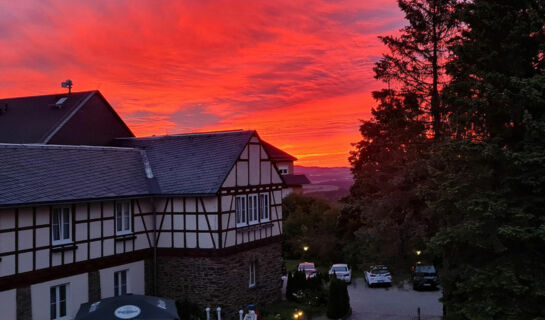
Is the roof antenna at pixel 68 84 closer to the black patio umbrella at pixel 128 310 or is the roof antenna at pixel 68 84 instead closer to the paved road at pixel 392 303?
the black patio umbrella at pixel 128 310

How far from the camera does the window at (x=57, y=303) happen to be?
17.8 metres

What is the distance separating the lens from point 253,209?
953 inches

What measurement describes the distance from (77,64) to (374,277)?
21.2 meters

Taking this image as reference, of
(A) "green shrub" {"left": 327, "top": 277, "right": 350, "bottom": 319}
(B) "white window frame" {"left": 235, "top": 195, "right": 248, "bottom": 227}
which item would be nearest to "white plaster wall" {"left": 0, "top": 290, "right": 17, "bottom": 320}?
(B) "white window frame" {"left": 235, "top": 195, "right": 248, "bottom": 227}

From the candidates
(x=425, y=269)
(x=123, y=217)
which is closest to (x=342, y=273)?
(x=425, y=269)

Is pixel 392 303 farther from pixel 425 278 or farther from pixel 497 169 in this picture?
pixel 497 169

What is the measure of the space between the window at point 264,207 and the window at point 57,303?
9.89 meters

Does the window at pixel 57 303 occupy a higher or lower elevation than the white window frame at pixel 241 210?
lower

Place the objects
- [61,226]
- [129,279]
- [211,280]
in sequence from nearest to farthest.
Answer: [61,226] < [129,279] < [211,280]

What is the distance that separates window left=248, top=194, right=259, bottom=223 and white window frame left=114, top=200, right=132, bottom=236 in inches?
220

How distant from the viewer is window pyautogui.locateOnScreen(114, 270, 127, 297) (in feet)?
68.1

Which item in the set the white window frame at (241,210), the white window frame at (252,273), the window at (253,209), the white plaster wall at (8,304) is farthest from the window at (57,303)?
the window at (253,209)

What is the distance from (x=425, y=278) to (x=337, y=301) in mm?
8599

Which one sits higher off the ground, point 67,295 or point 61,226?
point 61,226
